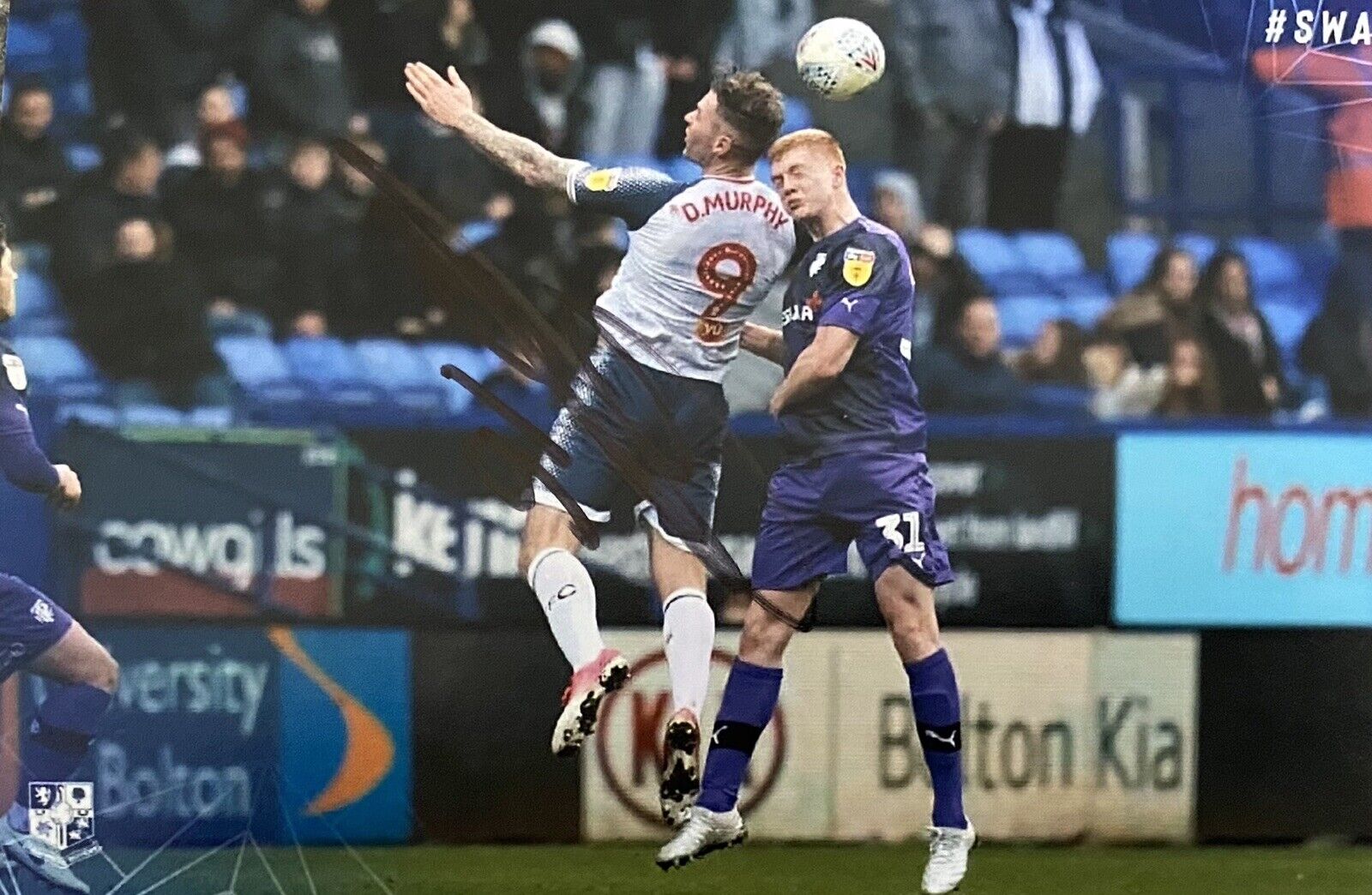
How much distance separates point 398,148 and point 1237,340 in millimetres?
2345

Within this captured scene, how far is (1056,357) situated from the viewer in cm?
632

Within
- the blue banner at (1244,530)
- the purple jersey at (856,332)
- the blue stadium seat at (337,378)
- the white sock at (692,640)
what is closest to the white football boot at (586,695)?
the white sock at (692,640)

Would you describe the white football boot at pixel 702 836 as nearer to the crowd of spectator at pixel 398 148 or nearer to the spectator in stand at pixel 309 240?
the crowd of spectator at pixel 398 148

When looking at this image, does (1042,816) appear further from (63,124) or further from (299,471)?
(63,124)

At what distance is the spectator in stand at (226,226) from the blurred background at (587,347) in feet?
0.04

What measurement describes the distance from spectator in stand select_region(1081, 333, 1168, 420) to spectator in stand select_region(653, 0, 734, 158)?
1.28 m

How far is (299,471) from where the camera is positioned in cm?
628

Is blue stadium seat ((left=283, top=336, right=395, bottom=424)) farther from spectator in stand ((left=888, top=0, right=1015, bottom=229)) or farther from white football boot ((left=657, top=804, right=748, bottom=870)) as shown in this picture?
spectator in stand ((left=888, top=0, right=1015, bottom=229))

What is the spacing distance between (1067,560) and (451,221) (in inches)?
75.8

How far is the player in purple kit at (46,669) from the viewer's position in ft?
20.3

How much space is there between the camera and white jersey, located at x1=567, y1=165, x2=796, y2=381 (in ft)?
19.9

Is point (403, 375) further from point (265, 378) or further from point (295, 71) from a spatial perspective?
point (295, 71)

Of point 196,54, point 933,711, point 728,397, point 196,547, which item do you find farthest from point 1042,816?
point 196,54

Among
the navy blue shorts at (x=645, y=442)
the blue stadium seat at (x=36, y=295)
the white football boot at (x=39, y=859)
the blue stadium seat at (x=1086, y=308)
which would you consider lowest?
the white football boot at (x=39, y=859)
